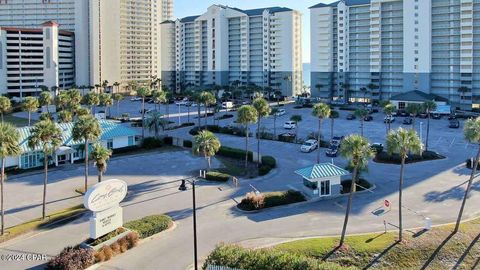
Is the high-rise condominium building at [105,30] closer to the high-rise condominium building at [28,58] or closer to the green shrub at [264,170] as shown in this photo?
the high-rise condominium building at [28,58]

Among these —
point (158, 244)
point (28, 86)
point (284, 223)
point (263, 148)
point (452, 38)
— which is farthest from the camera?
point (28, 86)

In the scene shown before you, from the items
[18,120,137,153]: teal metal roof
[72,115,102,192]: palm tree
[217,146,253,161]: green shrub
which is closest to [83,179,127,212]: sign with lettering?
[72,115,102,192]: palm tree

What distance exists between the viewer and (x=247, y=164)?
191 feet

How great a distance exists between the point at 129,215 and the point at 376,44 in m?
105

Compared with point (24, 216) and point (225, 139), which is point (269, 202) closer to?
point (24, 216)

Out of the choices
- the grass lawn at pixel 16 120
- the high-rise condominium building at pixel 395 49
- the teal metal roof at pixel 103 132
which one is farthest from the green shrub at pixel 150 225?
the high-rise condominium building at pixel 395 49

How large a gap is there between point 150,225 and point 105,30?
14550cm

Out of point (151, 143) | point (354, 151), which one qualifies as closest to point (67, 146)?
point (151, 143)

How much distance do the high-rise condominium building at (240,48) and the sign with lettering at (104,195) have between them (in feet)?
388

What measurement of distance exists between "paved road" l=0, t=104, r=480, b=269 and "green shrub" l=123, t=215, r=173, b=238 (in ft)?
3.08

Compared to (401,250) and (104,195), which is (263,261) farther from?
(104,195)

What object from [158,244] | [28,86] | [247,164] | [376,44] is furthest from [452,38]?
[28,86]

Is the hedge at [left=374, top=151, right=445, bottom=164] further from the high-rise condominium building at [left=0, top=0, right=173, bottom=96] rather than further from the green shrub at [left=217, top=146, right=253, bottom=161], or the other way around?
the high-rise condominium building at [left=0, top=0, right=173, bottom=96]

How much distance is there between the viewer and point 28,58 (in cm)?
→ 14400
